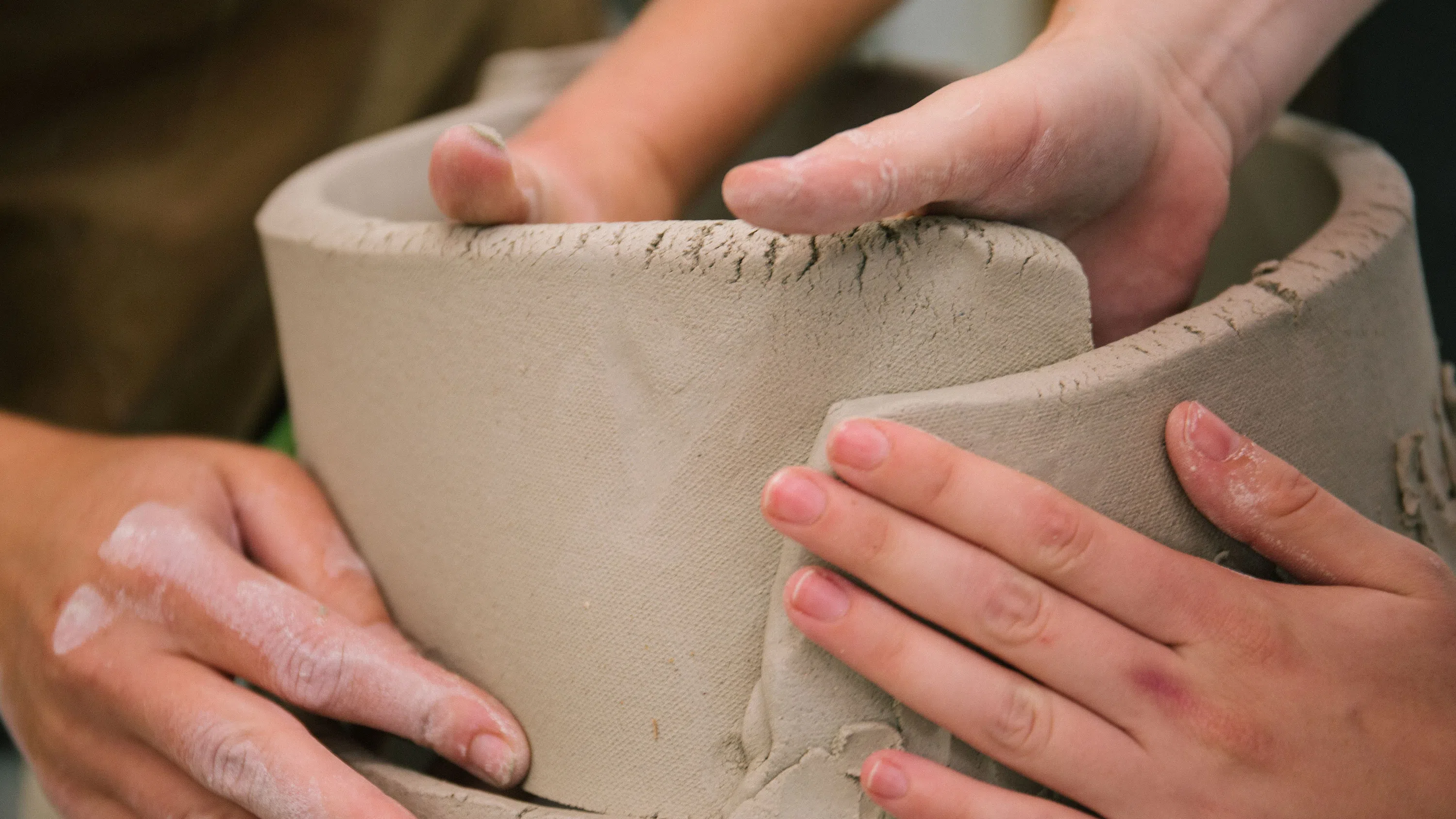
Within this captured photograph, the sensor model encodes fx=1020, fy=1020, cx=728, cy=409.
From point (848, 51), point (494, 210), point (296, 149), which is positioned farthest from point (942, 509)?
point (296, 149)

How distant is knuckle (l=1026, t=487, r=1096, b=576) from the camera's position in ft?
1.34

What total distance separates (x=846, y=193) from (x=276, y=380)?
32.8 inches

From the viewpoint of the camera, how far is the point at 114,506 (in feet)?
1.90

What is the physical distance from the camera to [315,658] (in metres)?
0.51

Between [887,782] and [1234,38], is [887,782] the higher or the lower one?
the lower one

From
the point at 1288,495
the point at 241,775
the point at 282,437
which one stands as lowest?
the point at 282,437

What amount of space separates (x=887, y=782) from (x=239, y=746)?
1.03 ft

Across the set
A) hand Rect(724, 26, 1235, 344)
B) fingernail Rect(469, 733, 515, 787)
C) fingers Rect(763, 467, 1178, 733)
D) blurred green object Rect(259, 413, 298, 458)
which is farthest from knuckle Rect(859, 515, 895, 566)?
blurred green object Rect(259, 413, 298, 458)

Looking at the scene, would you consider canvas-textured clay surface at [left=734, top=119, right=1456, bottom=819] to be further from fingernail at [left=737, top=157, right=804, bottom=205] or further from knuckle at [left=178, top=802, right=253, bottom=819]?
knuckle at [left=178, top=802, right=253, bottom=819]

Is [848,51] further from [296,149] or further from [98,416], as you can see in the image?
[98,416]

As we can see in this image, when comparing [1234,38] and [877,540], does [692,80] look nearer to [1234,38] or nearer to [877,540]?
[1234,38]

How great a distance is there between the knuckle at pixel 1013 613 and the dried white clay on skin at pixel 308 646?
0.83 ft

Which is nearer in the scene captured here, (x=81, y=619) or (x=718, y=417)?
(x=718, y=417)

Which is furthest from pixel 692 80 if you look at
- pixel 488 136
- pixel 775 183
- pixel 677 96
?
pixel 775 183
